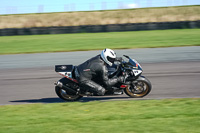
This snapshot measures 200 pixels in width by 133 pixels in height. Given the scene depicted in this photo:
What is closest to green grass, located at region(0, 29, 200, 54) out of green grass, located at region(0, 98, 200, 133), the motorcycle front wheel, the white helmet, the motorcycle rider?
the motorcycle front wheel

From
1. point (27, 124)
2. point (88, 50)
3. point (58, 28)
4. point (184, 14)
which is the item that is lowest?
point (27, 124)

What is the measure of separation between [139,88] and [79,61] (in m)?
7.01

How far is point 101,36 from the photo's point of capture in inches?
942

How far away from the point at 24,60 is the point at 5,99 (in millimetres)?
6815

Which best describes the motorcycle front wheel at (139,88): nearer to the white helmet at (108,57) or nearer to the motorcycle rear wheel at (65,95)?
the white helmet at (108,57)

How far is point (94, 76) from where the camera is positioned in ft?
29.1

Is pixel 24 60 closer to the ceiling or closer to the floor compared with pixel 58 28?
closer to the floor

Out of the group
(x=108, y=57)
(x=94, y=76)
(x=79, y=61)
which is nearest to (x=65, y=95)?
(x=94, y=76)

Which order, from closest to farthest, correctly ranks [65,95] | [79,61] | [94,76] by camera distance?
[94,76] → [65,95] → [79,61]

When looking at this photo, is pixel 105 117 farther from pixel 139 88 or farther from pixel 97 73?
pixel 139 88

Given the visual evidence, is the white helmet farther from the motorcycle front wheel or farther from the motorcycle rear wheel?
the motorcycle rear wheel

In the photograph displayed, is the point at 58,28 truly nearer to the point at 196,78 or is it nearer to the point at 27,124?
the point at 196,78

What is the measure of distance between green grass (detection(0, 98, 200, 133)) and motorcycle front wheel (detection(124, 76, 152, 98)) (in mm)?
594

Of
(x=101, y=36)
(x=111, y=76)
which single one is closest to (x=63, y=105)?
(x=111, y=76)
